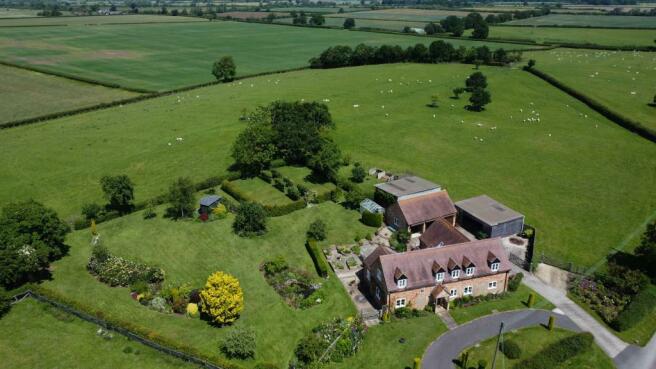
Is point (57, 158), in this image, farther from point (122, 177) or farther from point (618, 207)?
point (618, 207)

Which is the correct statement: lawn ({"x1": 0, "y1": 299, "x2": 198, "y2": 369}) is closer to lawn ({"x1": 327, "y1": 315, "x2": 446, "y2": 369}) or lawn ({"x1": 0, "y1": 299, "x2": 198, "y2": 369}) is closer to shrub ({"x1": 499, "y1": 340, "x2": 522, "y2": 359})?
lawn ({"x1": 327, "y1": 315, "x2": 446, "y2": 369})

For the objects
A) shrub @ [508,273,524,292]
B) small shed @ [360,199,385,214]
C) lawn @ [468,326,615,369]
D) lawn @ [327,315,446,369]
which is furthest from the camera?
small shed @ [360,199,385,214]

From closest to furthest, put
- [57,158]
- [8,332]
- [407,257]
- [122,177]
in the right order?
[8,332], [407,257], [122,177], [57,158]

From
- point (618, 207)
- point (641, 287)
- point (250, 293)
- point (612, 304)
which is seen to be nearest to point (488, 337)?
point (612, 304)

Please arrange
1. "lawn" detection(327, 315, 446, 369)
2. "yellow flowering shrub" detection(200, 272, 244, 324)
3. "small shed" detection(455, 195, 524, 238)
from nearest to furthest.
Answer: "lawn" detection(327, 315, 446, 369)
"yellow flowering shrub" detection(200, 272, 244, 324)
"small shed" detection(455, 195, 524, 238)

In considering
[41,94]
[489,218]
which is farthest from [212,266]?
[41,94]

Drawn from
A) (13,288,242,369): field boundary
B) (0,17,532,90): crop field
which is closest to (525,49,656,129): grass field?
(0,17,532,90): crop field

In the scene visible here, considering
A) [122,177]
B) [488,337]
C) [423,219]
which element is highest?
[122,177]

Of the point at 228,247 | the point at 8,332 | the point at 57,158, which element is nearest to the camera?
the point at 8,332
